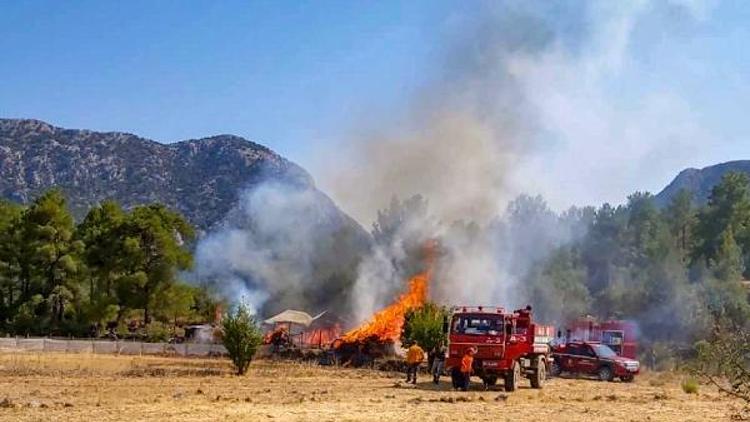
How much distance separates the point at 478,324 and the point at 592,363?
13350 mm

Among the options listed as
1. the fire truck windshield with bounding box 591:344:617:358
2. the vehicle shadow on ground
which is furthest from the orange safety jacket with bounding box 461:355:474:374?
the fire truck windshield with bounding box 591:344:617:358

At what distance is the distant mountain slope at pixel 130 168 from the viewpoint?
139 metres

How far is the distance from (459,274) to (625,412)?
45.7m

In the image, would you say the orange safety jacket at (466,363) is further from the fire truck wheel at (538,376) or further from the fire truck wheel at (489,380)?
the fire truck wheel at (538,376)

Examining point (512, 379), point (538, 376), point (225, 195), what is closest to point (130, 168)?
point (225, 195)

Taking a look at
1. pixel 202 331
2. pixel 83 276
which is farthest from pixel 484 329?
pixel 83 276

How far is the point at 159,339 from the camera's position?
63.9 metres

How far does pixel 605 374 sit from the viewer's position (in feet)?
132

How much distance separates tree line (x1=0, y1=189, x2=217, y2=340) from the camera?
6341cm

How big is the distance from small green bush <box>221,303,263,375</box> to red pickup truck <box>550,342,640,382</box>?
15.9 m

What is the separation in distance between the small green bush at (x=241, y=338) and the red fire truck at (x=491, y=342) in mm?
9257

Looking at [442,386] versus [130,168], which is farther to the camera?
[130,168]

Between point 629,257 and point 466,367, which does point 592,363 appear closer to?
point 466,367

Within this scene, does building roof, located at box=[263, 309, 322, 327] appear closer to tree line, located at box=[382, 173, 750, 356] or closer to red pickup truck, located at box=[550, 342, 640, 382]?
tree line, located at box=[382, 173, 750, 356]
